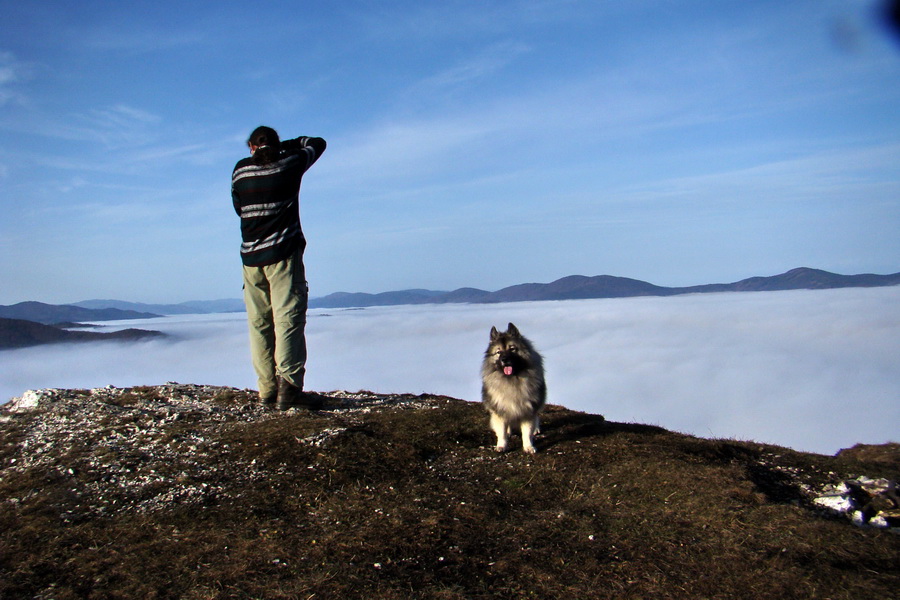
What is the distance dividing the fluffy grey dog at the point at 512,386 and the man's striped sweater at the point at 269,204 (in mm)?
3607

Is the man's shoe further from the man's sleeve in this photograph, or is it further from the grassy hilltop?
the man's sleeve

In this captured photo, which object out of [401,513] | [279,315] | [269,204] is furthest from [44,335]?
[401,513]

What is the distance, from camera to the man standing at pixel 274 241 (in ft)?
29.3

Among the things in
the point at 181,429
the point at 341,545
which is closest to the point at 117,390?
the point at 181,429

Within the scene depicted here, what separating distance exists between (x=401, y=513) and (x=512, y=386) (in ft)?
9.78

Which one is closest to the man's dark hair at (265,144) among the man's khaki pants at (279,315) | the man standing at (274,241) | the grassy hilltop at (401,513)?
the man standing at (274,241)

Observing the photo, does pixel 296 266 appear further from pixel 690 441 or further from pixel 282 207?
pixel 690 441

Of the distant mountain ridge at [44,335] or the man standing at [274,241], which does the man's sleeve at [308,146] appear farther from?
the distant mountain ridge at [44,335]

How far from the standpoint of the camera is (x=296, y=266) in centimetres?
907

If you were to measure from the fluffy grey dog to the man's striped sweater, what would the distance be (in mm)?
3607

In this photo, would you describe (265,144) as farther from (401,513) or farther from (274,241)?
(401,513)

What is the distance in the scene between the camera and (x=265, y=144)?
29.3 ft

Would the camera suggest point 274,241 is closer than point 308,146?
Yes

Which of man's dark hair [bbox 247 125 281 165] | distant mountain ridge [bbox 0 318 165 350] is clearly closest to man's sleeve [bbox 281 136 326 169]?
man's dark hair [bbox 247 125 281 165]
